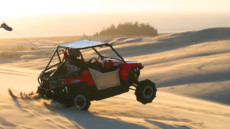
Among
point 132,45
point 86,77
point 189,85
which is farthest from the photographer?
point 132,45

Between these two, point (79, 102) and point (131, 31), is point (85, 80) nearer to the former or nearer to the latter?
point (79, 102)

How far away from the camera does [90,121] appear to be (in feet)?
19.5

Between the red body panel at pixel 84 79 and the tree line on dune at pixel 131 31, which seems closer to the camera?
the red body panel at pixel 84 79

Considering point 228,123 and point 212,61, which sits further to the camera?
point 212,61

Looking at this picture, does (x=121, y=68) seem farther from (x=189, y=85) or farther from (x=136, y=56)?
(x=136, y=56)

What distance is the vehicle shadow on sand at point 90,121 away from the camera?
18.7 feet

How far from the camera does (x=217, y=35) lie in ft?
72.6

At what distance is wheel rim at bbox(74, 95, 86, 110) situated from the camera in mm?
6798

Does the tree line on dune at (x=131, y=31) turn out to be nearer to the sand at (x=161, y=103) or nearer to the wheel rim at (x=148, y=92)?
the sand at (x=161, y=103)

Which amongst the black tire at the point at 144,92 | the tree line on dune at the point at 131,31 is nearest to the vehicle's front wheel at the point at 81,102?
the black tire at the point at 144,92

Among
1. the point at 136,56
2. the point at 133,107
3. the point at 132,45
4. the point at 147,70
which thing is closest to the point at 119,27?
the point at 132,45

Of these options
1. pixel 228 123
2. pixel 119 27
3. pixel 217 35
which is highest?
pixel 119 27

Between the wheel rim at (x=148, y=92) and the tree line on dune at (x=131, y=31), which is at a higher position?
the tree line on dune at (x=131, y=31)

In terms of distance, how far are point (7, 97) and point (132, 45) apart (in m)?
15.1
